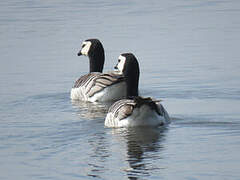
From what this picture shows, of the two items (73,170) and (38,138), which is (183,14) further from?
(73,170)

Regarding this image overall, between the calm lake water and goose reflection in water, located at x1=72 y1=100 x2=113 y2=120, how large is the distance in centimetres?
2

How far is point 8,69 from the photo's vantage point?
2195cm

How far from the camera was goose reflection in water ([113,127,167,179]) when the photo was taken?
Result: 11344 millimetres

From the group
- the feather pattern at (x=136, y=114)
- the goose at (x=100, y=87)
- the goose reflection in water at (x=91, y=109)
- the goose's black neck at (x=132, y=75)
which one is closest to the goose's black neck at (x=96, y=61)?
the goose at (x=100, y=87)

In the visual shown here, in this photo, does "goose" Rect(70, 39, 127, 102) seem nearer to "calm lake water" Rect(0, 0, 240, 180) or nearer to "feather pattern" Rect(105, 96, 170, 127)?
"calm lake water" Rect(0, 0, 240, 180)

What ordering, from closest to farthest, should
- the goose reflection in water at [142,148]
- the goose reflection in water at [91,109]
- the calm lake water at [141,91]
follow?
the goose reflection in water at [142,148] → the calm lake water at [141,91] → the goose reflection in water at [91,109]

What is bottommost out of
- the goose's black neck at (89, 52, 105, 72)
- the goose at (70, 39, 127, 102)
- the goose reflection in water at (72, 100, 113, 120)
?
the goose reflection in water at (72, 100, 113, 120)

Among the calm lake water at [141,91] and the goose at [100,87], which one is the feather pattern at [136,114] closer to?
the calm lake water at [141,91]

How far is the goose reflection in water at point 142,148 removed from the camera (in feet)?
37.2

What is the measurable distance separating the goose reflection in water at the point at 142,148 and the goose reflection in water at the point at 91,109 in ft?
6.64

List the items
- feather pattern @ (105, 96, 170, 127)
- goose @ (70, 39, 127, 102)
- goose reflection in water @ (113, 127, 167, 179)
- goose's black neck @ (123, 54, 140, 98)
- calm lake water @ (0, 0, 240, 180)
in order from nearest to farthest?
1. goose reflection in water @ (113, 127, 167, 179)
2. calm lake water @ (0, 0, 240, 180)
3. feather pattern @ (105, 96, 170, 127)
4. goose's black neck @ (123, 54, 140, 98)
5. goose @ (70, 39, 127, 102)

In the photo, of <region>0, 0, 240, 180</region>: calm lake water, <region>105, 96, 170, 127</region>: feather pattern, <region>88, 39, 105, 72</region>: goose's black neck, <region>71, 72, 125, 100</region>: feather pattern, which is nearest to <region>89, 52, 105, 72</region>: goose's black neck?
<region>88, 39, 105, 72</region>: goose's black neck

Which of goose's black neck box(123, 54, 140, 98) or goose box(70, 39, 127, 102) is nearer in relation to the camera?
goose's black neck box(123, 54, 140, 98)

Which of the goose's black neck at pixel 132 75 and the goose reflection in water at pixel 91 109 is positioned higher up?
the goose's black neck at pixel 132 75
